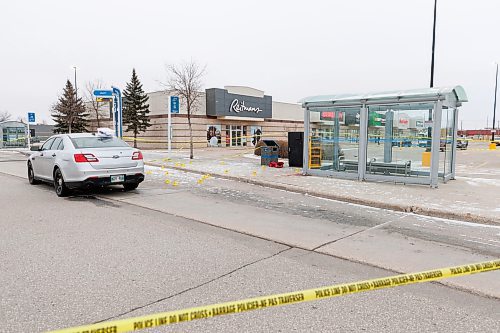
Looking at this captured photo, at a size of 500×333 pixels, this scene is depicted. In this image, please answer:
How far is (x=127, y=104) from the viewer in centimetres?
3588

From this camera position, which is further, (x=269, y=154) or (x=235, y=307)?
(x=269, y=154)

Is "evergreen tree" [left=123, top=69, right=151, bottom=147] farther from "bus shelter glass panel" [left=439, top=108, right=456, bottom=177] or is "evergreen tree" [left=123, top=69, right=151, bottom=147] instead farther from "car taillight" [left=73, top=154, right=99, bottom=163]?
"bus shelter glass panel" [left=439, top=108, right=456, bottom=177]

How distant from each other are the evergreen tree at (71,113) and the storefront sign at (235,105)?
14504 mm

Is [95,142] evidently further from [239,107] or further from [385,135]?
[239,107]

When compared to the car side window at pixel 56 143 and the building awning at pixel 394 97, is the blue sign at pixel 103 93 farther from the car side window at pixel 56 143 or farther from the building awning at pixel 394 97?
the building awning at pixel 394 97

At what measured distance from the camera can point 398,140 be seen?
464 inches

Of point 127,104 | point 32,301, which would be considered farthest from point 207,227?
point 127,104

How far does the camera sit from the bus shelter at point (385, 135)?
10.9m

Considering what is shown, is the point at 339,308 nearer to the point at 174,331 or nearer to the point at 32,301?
the point at 174,331

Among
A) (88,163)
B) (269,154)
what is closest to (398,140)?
(269,154)

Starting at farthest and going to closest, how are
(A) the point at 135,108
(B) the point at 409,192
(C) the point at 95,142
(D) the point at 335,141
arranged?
(A) the point at 135,108 < (D) the point at 335,141 < (B) the point at 409,192 < (C) the point at 95,142

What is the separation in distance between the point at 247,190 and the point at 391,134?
5056 millimetres

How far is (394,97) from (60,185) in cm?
968

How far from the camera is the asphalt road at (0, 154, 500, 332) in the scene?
3279 millimetres
